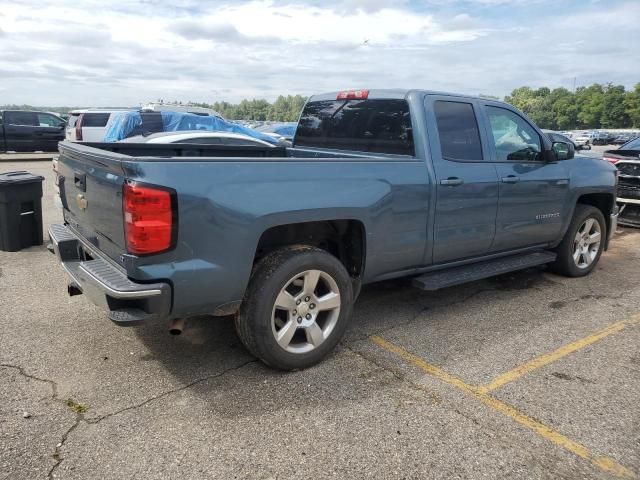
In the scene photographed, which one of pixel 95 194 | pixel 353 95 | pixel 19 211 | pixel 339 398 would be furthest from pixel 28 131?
pixel 339 398

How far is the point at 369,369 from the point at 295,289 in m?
0.76

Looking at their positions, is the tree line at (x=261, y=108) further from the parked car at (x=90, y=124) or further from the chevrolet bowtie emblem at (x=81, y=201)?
the chevrolet bowtie emblem at (x=81, y=201)

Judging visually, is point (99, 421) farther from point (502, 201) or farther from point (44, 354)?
point (502, 201)

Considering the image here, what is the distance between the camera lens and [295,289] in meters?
3.60

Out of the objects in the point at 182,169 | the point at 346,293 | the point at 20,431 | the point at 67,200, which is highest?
the point at 182,169

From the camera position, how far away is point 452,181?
4145mm

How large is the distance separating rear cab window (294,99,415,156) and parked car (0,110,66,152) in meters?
16.9

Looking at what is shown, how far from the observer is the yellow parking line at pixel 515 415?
264 centimetres

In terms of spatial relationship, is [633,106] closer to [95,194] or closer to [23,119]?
[23,119]

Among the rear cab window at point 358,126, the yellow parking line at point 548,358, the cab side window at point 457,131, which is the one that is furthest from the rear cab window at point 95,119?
the yellow parking line at point 548,358

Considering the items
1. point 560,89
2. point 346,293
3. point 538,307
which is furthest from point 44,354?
point 560,89

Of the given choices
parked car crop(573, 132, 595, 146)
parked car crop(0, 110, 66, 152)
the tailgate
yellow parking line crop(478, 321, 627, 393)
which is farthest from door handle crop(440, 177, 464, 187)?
parked car crop(573, 132, 595, 146)

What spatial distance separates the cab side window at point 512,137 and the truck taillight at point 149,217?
3150mm

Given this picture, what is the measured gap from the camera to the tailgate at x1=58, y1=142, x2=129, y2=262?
2.94m
